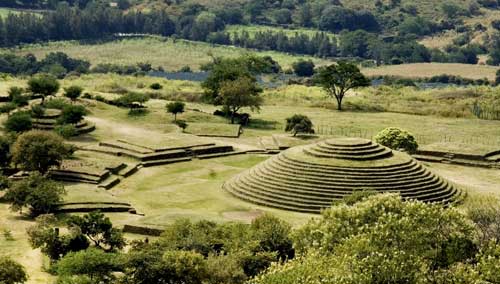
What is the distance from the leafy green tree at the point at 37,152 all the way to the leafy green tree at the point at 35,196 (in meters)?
6.95

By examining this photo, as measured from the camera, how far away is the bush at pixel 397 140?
257 feet

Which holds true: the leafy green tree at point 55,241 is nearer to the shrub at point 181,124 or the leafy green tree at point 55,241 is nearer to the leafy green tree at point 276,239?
the leafy green tree at point 276,239

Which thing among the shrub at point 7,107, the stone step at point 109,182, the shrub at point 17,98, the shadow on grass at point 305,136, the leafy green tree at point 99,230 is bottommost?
the stone step at point 109,182

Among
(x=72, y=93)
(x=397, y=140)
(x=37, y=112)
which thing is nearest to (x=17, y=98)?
(x=37, y=112)

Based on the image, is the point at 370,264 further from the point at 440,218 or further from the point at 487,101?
the point at 487,101

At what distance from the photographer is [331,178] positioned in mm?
62219

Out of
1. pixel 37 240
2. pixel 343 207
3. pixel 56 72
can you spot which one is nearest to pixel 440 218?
pixel 343 207

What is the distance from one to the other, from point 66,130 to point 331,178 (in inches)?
1129

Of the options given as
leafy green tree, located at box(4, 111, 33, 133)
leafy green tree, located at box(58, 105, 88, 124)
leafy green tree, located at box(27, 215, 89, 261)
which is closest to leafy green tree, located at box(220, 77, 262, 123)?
leafy green tree, located at box(58, 105, 88, 124)

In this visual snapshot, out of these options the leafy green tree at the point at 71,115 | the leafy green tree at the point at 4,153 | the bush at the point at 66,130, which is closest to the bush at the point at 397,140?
the bush at the point at 66,130

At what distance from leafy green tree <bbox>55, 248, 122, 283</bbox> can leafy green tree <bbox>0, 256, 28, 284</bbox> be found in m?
2.17

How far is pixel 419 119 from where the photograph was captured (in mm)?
104375

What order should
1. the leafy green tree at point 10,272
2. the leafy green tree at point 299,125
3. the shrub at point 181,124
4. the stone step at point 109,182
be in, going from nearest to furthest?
the leafy green tree at point 10,272 < the stone step at point 109,182 < the leafy green tree at point 299,125 < the shrub at point 181,124

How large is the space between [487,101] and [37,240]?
285 feet
